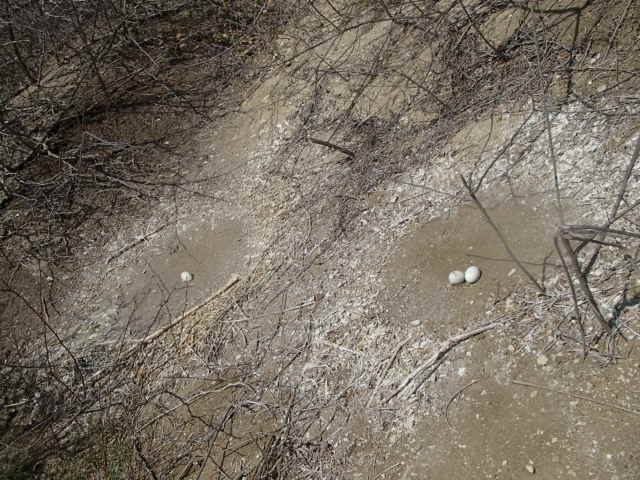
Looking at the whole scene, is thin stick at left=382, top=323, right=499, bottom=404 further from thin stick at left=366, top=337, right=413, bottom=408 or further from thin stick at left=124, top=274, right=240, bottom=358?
thin stick at left=124, top=274, right=240, bottom=358

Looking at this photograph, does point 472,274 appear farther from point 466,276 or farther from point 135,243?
point 135,243

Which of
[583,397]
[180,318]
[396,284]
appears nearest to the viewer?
[583,397]

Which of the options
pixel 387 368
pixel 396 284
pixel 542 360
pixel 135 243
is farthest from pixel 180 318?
pixel 542 360

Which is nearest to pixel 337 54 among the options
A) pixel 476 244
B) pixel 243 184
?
pixel 243 184

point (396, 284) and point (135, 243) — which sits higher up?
point (135, 243)

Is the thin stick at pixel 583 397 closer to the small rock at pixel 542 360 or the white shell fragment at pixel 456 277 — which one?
the small rock at pixel 542 360

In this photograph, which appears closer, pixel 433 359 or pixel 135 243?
pixel 433 359

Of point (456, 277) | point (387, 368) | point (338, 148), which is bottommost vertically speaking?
point (387, 368)

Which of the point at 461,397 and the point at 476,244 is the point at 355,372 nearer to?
the point at 461,397
